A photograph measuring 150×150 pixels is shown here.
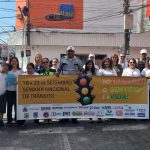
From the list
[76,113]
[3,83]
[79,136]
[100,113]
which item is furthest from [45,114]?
[79,136]

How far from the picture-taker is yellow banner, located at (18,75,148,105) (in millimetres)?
11445

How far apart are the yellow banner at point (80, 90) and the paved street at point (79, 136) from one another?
0.61 meters

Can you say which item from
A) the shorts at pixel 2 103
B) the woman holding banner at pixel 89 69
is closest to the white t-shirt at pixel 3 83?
the shorts at pixel 2 103

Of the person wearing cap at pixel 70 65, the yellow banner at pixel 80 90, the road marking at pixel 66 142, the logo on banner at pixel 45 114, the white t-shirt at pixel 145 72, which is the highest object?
the person wearing cap at pixel 70 65

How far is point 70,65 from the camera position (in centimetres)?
1168

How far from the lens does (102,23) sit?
50969 mm

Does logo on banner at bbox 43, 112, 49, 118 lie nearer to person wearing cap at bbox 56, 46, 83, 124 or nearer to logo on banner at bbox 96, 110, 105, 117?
person wearing cap at bbox 56, 46, 83, 124

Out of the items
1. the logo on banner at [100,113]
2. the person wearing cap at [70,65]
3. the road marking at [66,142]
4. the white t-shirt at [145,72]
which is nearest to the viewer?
the road marking at [66,142]

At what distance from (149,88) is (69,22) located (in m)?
38.5

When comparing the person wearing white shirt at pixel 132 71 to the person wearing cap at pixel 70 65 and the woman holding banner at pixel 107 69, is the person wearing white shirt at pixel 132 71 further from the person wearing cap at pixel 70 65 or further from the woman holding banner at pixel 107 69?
the person wearing cap at pixel 70 65

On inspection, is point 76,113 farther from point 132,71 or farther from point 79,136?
point 132,71

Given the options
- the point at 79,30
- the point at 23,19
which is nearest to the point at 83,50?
the point at 79,30

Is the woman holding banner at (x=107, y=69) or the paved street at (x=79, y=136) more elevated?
the woman holding banner at (x=107, y=69)

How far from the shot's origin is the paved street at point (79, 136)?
9438 millimetres
